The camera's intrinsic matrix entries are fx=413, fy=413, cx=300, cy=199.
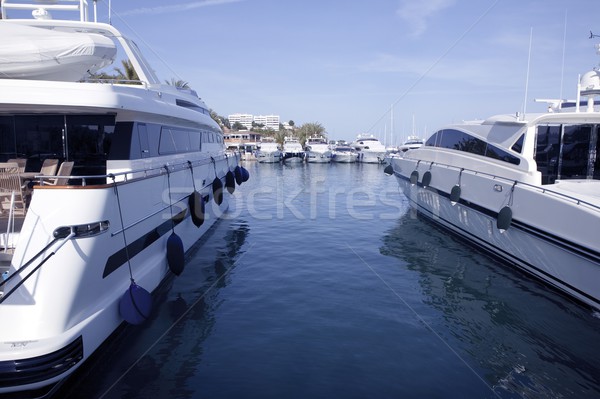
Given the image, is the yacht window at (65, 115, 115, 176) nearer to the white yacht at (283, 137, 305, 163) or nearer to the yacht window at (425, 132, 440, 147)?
the yacht window at (425, 132, 440, 147)

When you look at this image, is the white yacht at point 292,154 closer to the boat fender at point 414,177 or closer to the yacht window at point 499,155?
the boat fender at point 414,177

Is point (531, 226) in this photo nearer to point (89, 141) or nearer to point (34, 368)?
point (89, 141)

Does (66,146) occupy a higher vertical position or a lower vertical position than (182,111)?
lower

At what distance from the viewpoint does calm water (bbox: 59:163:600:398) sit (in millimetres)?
4719

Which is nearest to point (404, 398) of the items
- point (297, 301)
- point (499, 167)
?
point (297, 301)

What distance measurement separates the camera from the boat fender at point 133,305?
16.9ft

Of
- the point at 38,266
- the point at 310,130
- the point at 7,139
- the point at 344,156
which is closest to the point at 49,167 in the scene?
the point at 7,139

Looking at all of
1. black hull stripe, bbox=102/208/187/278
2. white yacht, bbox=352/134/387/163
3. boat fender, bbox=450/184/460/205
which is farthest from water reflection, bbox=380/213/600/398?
white yacht, bbox=352/134/387/163

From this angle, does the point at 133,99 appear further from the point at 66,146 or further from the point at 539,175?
the point at 539,175

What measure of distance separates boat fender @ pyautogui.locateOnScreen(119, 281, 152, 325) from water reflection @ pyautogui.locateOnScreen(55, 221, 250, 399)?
0.49 meters

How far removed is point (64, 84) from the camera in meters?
5.43

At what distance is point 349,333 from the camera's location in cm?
589

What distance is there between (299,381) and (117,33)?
28.1 feet

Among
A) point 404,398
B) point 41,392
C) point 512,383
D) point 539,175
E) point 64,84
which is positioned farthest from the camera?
point 539,175
